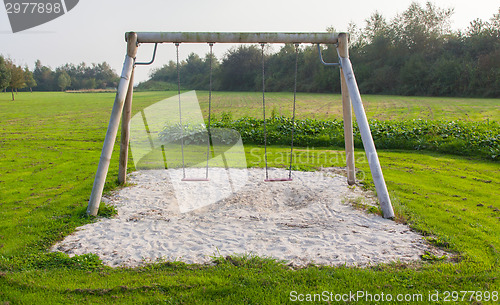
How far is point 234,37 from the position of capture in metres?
5.11

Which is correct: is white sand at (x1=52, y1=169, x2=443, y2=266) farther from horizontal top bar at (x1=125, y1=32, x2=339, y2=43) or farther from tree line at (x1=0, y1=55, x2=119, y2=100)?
tree line at (x1=0, y1=55, x2=119, y2=100)

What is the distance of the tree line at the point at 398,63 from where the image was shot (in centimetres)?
3027

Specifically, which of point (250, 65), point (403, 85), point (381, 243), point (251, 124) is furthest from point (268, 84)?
point (381, 243)

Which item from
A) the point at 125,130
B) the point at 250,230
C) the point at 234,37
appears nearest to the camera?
the point at 250,230

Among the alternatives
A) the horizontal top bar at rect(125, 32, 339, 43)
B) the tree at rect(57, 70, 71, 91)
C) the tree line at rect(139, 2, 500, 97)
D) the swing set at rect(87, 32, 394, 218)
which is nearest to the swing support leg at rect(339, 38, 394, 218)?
the swing set at rect(87, 32, 394, 218)

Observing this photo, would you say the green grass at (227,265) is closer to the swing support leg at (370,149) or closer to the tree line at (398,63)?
the swing support leg at (370,149)

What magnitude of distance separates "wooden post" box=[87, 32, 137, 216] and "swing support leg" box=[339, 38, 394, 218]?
299cm

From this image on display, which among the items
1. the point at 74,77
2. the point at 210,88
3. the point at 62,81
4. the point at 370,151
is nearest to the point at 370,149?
the point at 370,151

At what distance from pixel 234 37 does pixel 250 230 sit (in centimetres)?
276

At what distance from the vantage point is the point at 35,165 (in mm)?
7598

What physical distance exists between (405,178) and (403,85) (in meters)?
30.8

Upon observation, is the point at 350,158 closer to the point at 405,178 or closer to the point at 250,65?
the point at 405,178

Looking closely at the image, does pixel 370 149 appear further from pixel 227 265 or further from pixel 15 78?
pixel 15 78

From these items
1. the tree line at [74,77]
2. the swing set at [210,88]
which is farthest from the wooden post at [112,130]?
the tree line at [74,77]
